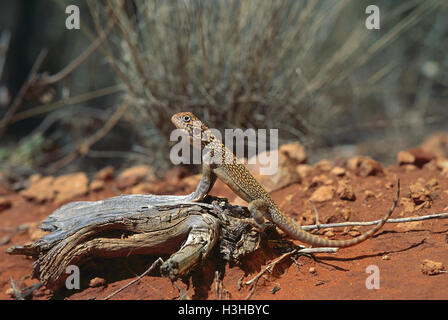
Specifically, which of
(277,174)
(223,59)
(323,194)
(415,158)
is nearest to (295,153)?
(277,174)

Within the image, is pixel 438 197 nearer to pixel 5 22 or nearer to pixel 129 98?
pixel 129 98

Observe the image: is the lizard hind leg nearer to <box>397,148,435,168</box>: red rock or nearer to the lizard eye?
the lizard eye

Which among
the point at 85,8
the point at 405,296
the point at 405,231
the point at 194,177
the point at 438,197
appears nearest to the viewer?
the point at 405,296

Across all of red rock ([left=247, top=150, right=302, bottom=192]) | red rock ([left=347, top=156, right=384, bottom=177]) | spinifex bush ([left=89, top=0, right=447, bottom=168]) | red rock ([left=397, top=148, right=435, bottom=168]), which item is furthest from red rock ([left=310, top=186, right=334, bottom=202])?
spinifex bush ([left=89, top=0, right=447, bottom=168])

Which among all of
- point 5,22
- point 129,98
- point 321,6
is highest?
point 5,22

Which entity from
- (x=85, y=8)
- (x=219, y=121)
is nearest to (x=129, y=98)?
(x=219, y=121)

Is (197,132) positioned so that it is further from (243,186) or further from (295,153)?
(295,153)

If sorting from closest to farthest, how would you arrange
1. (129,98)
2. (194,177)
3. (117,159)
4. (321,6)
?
(194,177) < (129,98) < (321,6) < (117,159)
